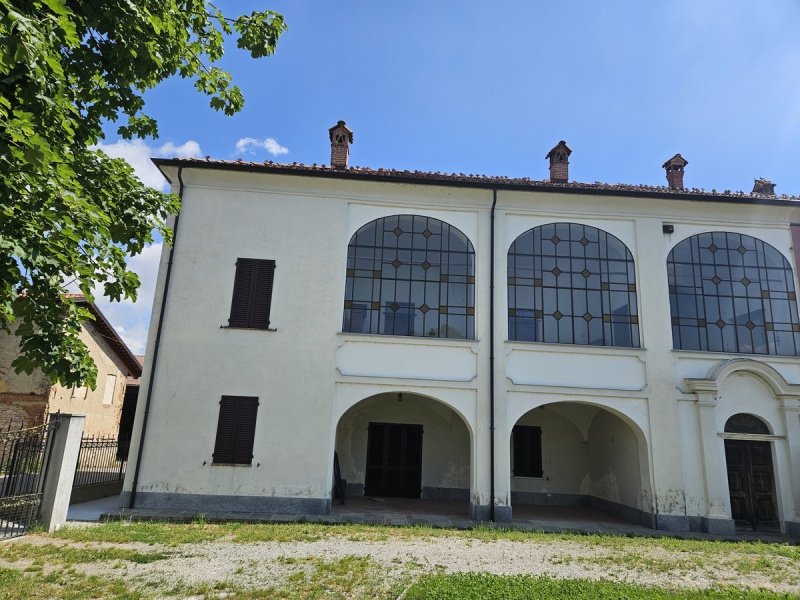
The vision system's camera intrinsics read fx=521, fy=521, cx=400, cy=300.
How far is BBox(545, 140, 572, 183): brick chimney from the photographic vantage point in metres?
14.2

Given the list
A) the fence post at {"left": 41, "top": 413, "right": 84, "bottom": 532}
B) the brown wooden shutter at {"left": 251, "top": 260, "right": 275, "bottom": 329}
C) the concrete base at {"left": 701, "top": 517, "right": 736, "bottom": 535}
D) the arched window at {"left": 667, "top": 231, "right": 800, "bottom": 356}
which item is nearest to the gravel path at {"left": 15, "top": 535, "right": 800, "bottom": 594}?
the fence post at {"left": 41, "top": 413, "right": 84, "bottom": 532}

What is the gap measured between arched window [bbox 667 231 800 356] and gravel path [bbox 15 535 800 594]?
5273 mm

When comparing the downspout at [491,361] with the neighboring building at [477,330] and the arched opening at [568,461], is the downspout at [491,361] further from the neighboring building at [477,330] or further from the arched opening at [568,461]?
the arched opening at [568,461]

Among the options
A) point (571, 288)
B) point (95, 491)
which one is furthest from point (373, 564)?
point (95, 491)

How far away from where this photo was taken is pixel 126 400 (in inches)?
982

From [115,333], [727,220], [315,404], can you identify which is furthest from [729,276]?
[115,333]

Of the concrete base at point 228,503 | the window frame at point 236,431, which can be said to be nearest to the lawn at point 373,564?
the concrete base at point 228,503

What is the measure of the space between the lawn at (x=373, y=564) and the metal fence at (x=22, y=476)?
44 cm

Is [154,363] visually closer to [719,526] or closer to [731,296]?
[719,526]

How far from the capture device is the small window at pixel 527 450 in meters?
14.8

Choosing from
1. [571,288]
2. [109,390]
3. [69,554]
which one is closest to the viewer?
[69,554]

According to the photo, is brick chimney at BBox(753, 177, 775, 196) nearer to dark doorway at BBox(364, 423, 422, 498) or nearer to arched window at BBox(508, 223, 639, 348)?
arched window at BBox(508, 223, 639, 348)

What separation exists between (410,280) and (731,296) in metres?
7.91

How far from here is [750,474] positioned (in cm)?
1183
